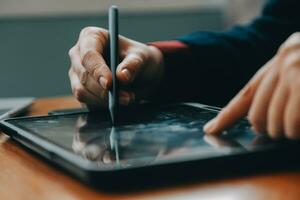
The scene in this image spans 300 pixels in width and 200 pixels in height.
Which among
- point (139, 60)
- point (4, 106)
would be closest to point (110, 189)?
point (139, 60)

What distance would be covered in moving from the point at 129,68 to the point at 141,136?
20 cm

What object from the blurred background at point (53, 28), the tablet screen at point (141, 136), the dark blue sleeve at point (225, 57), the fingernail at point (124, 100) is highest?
the tablet screen at point (141, 136)

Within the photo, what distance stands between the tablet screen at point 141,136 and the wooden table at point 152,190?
0.9 inches

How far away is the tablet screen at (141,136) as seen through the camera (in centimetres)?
43

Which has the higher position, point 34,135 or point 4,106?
point 34,135

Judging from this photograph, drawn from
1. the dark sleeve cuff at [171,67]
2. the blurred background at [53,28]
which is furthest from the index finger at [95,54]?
the blurred background at [53,28]

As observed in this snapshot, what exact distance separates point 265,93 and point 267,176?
0.08 meters

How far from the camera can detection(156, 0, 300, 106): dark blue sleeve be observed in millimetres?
940

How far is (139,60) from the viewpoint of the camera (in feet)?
2.47

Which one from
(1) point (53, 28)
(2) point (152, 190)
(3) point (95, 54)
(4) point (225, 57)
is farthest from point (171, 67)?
(1) point (53, 28)

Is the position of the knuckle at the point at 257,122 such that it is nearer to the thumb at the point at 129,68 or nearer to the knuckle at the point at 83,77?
the thumb at the point at 129,68

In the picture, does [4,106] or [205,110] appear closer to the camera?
[205,110]

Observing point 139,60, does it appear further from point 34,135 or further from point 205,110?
point 34,135

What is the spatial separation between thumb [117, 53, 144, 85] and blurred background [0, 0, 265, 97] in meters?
1.23
